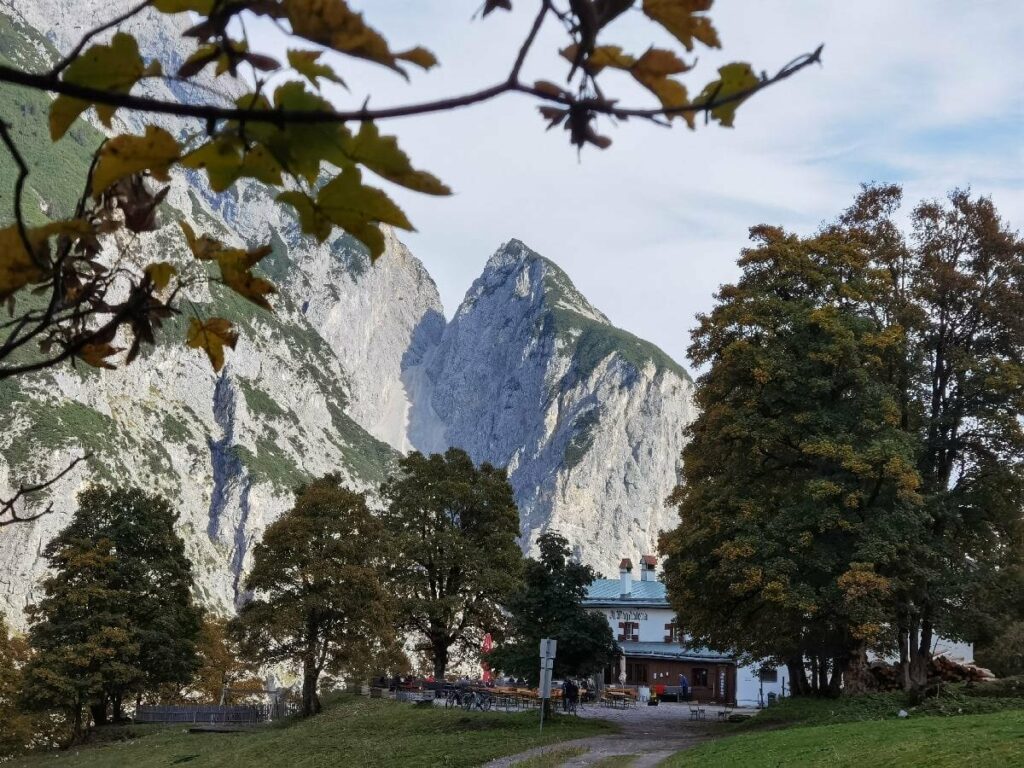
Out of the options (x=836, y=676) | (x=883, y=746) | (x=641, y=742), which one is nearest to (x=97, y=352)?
(x=883, y=746)

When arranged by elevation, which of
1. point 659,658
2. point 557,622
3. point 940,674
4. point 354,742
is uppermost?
point 557,622

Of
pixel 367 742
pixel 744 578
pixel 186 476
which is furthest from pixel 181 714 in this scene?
pixel 186 476

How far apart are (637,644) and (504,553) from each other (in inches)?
1260

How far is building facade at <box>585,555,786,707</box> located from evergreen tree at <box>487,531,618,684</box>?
30379 millimetres

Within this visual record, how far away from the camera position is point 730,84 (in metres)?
1.38

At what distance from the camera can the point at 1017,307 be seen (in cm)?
2867

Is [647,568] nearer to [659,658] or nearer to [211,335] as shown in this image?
[659,658]

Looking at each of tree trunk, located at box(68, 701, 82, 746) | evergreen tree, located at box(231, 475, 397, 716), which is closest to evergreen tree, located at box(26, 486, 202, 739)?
tree trunk, located at box(68, 701, 82, 746)

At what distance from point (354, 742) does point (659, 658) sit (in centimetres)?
4552

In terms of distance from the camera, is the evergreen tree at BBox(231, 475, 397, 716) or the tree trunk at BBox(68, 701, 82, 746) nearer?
the evergreen tree at BBox(231, 475, 397, 716)

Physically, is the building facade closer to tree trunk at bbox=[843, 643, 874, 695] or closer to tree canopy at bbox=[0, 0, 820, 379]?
tree trunk at bbox=[843, 643, 874, 695]

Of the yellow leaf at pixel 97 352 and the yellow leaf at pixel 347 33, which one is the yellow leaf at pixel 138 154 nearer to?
the yellow leaf at pixel 347 33

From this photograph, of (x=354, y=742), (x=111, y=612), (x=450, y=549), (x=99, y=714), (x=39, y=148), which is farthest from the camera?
(x=39, y=148)

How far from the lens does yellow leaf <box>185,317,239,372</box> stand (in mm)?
1947
